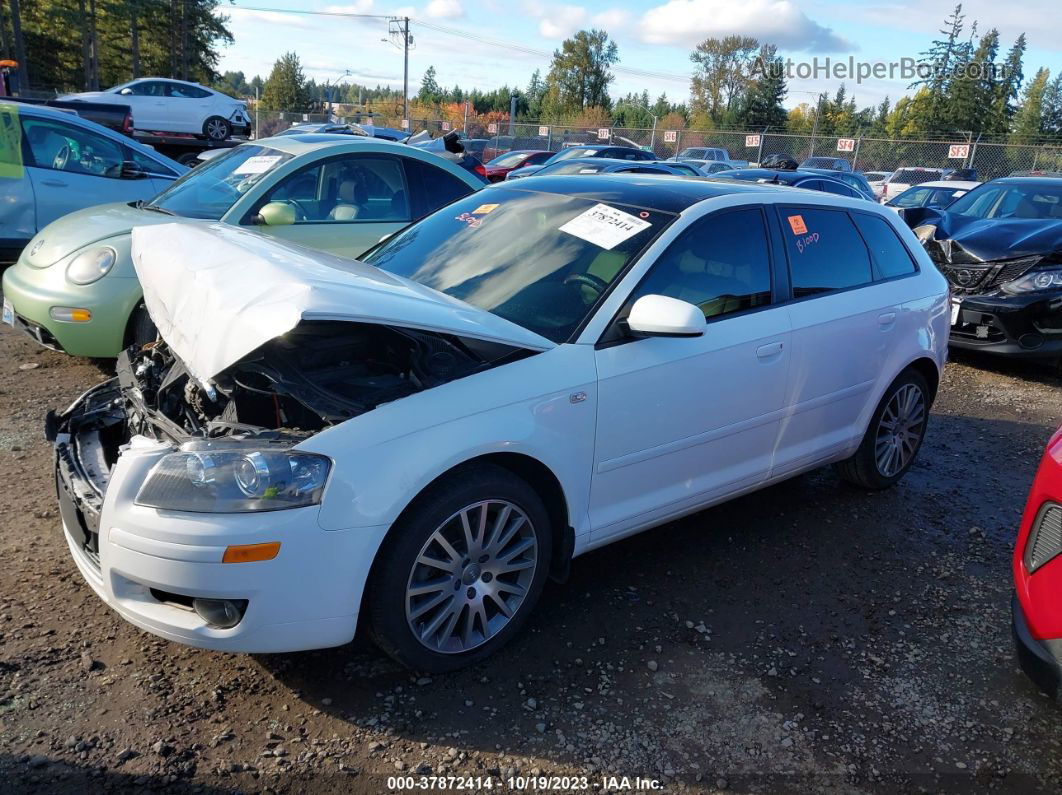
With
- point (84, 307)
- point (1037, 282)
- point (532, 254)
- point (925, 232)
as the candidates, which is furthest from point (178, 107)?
point (532, 254)

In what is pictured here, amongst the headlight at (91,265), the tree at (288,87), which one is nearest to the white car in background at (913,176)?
the headlight at (91,265)

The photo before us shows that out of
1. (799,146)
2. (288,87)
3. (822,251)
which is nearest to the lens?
(822,251)

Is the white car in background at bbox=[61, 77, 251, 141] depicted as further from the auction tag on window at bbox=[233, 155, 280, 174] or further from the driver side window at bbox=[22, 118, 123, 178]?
the auction tag on window at bbox=[233, 155, 280, 174]

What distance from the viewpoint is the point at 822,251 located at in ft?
13.6

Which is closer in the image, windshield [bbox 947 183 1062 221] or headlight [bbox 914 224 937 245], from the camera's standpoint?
headlight [bbox 914 224 937 245]

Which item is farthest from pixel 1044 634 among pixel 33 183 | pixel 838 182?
pixel 838 182

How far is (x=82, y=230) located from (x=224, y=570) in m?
4.10

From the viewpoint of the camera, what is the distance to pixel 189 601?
2596 millimetres

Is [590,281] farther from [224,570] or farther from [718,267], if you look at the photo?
[224,570]

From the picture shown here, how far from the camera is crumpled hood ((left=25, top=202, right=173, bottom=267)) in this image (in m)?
5.40

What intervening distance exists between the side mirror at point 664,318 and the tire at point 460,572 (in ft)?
2.42

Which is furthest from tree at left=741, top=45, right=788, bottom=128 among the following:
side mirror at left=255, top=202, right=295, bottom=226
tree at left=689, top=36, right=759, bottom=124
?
side mirror at left=255, top=202, right=295, bottom=226

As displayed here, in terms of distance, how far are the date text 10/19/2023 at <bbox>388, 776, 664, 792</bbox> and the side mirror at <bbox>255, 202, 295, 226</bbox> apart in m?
4.11

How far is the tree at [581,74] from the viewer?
82.7 metres
